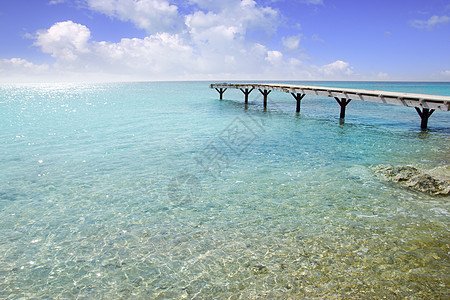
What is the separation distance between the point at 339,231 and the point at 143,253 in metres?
3.73

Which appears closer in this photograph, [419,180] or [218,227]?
[218,227]

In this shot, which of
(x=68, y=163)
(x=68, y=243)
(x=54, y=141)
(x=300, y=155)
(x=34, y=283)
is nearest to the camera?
(x=34, y=283)

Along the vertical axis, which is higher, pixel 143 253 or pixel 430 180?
pixel 430 180

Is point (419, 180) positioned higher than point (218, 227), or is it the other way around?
point (419, 180)

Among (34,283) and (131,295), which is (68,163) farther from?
(131,295)

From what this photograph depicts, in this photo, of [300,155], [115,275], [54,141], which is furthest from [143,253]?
[54,141]

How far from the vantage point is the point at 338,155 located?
11.6 m

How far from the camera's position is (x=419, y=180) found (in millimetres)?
7773

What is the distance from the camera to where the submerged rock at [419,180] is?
7.50m

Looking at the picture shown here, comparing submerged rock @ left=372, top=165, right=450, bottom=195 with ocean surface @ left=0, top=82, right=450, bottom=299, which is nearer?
ocean surface @ left=0, top=82, right=450, bottom=299

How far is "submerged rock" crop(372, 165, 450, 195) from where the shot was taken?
7496 mm

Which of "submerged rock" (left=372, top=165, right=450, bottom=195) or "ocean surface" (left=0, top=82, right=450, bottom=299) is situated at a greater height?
"submerged rock" (left=372, top=165, right=450, bottom=195)

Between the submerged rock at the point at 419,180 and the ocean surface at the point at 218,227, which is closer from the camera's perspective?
the ocean surface at the point at 218,227

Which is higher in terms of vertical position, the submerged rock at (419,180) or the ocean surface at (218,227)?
the submerged rock at (419,180)
